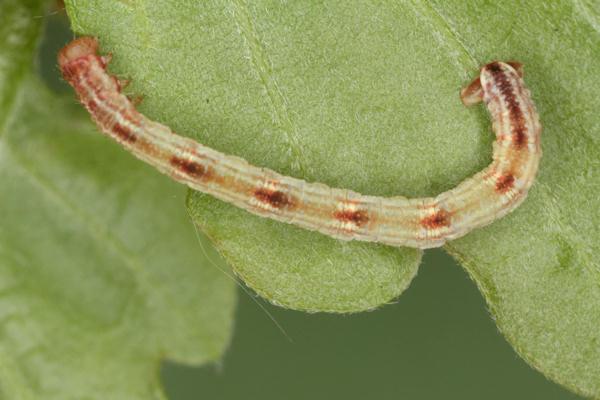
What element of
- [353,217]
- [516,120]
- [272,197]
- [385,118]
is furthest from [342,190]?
[516,120]

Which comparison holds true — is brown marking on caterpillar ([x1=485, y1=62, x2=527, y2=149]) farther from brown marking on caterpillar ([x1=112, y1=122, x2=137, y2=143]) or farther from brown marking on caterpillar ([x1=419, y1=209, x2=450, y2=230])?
brown marking on caterpillar ([x1=112, y1=122, x2=137, y2=143])

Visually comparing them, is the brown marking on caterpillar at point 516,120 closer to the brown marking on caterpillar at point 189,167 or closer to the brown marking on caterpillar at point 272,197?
the brown marking on caterpillar at point 272,197

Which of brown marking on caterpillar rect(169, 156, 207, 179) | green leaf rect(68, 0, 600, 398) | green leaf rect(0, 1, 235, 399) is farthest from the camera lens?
green leaf rect(0, 1, 235, 399)

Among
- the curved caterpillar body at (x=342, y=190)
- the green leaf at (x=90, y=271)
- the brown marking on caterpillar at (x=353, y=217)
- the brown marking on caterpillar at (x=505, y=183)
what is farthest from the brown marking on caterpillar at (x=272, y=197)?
the brown marking on caterpillar at (x=505, y=183)

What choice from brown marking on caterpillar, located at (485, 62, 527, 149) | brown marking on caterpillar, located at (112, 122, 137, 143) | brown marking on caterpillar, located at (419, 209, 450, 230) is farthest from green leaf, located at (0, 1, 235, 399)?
brown marking on caterpillar, located at (485, 62, 527, 149)

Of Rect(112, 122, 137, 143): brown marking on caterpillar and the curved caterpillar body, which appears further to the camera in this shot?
Rect(112, 122, 137, 143): brown marking on caterpillar

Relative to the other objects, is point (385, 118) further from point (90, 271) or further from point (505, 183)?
point (90, 271)
